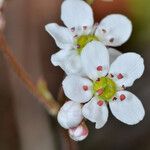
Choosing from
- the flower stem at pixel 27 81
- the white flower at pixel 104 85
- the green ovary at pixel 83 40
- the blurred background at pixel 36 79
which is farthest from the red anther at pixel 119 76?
the blurred background at pixel 36 79

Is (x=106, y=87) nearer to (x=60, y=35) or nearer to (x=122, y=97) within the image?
(x=122, y=97)

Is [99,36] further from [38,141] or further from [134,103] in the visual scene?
[38,141]

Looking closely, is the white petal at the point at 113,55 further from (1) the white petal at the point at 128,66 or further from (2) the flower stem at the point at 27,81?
(2) the flower stem at the point at 27,81

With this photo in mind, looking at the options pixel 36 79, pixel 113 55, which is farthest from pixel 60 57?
pixel 36 79

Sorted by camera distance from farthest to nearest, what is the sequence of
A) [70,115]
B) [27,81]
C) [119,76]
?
[27,81] < [119,76] < [70,115]

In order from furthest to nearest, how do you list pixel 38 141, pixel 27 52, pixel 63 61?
pixel 27 52
pixel 38 141
pixel 63 61

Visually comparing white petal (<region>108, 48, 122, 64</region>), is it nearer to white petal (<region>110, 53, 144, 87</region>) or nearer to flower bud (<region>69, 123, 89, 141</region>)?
white petal (<region>110, 53, 144, 87</region>)

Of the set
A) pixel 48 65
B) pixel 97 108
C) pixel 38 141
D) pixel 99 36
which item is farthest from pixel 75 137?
pixel 48 65
